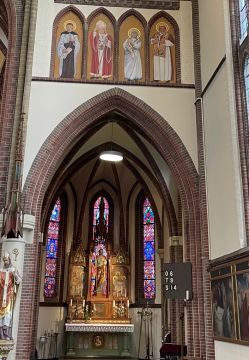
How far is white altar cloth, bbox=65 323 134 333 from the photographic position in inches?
694

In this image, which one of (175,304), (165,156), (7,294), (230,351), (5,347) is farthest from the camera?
(175,304)

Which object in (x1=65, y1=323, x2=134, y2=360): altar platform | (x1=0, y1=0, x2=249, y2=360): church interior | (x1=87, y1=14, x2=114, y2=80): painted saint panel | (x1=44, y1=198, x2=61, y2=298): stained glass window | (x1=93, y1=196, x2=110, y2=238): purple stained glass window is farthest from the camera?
(x1=93, y1=196, x2=110, y2=238): purple stained glass window

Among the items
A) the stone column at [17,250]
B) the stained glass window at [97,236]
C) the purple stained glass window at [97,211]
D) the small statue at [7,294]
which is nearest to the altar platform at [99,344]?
the stained glass window at [97,236]

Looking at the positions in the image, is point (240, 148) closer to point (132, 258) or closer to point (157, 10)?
point (157, 10)

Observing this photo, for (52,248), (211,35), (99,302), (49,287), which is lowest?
(99,302)

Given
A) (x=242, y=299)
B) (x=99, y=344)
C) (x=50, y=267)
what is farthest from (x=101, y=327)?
(x=242, y=299)

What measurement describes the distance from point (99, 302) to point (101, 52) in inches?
409

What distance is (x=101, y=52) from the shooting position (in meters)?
13.4

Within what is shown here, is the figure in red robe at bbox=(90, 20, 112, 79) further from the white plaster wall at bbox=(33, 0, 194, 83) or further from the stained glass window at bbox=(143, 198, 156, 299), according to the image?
the stained glass window at bbox=(143, 198, 156, 299)

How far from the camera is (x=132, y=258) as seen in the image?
2014cm

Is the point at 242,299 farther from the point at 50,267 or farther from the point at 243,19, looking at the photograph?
the point at 50,267

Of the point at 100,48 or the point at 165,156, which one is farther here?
the point at 100,48

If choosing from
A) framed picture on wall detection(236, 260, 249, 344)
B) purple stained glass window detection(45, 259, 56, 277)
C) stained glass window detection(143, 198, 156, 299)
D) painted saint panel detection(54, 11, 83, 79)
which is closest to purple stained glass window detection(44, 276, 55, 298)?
purple stained glass window detection(45, 259, 56, 277)

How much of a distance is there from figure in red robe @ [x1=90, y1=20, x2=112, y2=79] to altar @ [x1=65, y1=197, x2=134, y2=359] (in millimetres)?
8833
